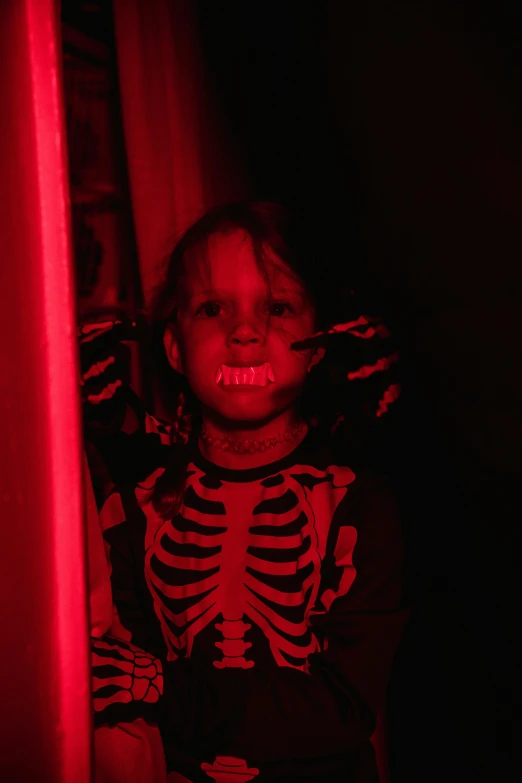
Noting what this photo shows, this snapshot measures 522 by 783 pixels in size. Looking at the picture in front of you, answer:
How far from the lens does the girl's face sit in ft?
2.24

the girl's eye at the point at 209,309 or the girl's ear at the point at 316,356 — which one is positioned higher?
the girl's eye at the point at 209,309

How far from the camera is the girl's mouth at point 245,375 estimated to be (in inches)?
26.7

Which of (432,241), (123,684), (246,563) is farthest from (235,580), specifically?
(432,241)

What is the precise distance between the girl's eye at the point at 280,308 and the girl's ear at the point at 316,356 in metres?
0.06

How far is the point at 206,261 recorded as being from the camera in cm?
71

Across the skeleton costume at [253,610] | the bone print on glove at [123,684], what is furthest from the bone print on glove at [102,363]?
the bone print on glove at [123,684]

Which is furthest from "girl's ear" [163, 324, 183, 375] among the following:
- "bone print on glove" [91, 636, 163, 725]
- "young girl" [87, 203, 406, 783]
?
"bone print on glove" [91, 636, 163, 725]

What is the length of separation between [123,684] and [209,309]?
1.28 ft

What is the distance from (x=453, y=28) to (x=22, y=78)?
0.42 m

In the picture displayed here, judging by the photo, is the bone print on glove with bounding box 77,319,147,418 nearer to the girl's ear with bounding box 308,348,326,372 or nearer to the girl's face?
the girl's face

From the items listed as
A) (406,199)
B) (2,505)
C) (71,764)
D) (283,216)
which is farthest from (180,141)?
(71,764)

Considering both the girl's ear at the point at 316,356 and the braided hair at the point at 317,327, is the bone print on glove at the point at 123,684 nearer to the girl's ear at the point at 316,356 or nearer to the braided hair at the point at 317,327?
the braided hair at the point at 317,327

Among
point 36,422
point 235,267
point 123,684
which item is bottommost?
point 123,684

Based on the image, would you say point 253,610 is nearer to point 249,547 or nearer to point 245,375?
point 249,547
